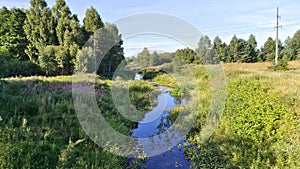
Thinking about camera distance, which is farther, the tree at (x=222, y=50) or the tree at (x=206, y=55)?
the tree at (x=222, y=50)

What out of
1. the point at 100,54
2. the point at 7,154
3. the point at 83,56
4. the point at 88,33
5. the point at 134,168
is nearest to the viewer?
the point at 7,154

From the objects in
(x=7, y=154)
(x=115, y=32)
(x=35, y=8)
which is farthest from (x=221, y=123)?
(x=35, y=8)

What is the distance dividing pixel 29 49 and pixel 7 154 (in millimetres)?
21983

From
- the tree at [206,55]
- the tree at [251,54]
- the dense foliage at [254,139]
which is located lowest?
the dense foliage at [254,139]

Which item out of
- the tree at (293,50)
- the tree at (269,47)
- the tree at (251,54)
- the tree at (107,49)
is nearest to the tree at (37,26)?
the tree at (107,49)

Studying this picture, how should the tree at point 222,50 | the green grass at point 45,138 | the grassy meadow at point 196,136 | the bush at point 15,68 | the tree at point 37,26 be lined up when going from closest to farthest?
1. the green grass at point 45,138
2. the grassy meadow at point 196,136
3. the bush at point 15,68
4. the tree at point 37,26
5. the tree at point 222,50

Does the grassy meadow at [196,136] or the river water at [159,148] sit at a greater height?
the grassy meadow at [196,136]

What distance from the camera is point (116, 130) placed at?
7387 millimetres

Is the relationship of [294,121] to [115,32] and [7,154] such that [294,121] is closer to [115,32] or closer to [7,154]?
[7,154]

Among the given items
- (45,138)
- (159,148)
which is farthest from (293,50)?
(45,138)

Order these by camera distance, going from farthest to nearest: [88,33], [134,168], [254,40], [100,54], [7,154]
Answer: [254,40] → [88,33] → [100,54] → [134,168] → [7,154]

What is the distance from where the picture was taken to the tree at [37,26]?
75.5ft

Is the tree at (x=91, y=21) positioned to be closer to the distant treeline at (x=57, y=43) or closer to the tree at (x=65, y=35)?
the distant treeline at (x=57, y=43)

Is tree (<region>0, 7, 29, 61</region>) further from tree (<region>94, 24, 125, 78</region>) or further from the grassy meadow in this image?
the grassy meadow
